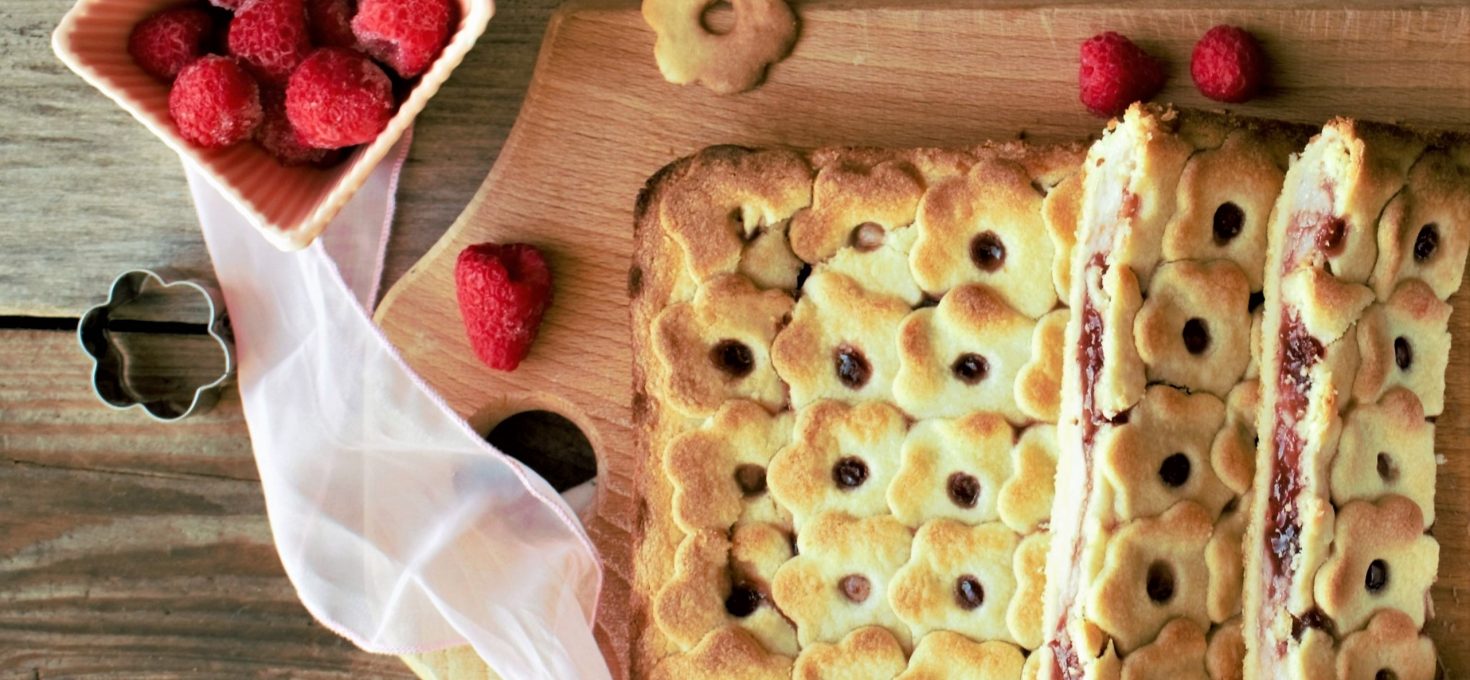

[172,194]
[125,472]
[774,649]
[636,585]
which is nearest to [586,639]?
[636,585]

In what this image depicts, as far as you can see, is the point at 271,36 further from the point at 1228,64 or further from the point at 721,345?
the point at 1228,64

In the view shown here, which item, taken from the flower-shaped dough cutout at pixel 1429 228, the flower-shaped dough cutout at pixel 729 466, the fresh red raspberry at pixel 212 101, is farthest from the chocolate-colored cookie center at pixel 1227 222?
the fresh red raspberry at pixel 212 101

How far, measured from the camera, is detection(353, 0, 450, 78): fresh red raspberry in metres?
1.86

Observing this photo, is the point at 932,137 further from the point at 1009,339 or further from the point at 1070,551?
the point at 1070,551

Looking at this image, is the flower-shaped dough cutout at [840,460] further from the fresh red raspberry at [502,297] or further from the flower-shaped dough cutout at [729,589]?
the fresh red raspberry at [502,297]

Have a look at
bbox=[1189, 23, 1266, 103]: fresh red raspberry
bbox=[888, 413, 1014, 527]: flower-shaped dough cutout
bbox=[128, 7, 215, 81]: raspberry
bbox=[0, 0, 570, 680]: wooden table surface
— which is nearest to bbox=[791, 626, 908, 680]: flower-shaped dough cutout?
bbox=[888, 413, 1014, 527]: flower-shaped dough cutout

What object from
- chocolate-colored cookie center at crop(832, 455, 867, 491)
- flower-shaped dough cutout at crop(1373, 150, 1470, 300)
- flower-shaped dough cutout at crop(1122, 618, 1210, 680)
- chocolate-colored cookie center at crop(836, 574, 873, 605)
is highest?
flower-shaped dough cutout at crop(1373, 150, 1470, 300)

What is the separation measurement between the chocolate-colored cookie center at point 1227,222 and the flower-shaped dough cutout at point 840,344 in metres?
0.40

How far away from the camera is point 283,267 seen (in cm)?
217

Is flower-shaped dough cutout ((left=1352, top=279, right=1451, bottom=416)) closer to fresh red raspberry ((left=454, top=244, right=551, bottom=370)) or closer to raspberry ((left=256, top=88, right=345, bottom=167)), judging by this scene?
fresh red raspberry ((left=454, top=244, right=551, bottom=370))

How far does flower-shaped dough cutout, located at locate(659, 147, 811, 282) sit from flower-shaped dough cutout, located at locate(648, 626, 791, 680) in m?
0.47

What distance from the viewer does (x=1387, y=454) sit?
170cm

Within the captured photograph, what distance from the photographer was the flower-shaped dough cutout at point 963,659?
5.85 ft

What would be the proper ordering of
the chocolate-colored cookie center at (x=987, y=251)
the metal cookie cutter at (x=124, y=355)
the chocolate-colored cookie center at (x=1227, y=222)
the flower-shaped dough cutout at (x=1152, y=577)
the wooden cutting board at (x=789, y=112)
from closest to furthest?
the flower-shaped dough cutout at (x=1152, y=577) → the chocolate-colored cookie center at (x=1227, y=222) → the chocolate-colored cookie center at (x=987, y=251) → the wooden cutting board at (x=789, y=112) → the metal cookie cutter at (x=124, y=355)
